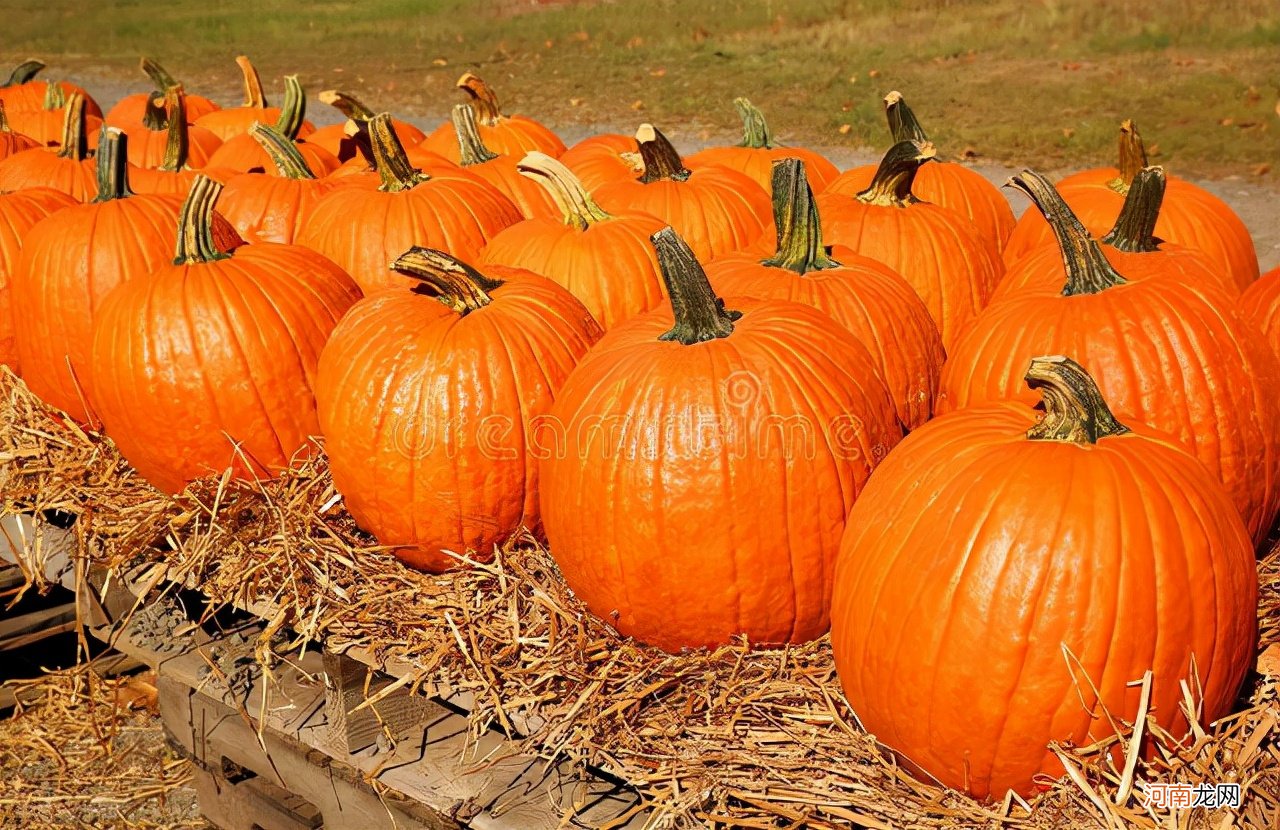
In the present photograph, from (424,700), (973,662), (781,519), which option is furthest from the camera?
(424,700)

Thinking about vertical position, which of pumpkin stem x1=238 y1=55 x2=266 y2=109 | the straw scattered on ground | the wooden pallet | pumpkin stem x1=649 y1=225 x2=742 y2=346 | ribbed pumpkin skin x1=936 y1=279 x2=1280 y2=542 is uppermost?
pumpkin stem x1=238 y1=55 x2=266 y2=109

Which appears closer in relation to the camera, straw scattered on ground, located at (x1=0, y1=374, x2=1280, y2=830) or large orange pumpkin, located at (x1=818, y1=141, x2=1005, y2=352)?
straw scattered on ground, located at (x1=0, y1=374, x2=1280, y2=830)

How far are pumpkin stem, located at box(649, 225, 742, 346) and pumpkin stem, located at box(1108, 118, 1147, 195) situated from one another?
5.78 feet

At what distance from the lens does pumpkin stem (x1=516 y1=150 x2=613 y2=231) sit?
3338 mm

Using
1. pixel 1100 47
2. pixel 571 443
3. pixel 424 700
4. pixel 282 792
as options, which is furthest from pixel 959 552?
pixel 1100 47

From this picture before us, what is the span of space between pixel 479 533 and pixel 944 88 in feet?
33.8

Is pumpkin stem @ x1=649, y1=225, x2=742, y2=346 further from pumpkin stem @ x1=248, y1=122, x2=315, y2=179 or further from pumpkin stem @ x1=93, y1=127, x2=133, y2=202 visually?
pumpkin stem @ x1=248, y1=122, x2=315, y2=179

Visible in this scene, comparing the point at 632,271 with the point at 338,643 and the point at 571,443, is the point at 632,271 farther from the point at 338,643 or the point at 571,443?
the point at 338,643

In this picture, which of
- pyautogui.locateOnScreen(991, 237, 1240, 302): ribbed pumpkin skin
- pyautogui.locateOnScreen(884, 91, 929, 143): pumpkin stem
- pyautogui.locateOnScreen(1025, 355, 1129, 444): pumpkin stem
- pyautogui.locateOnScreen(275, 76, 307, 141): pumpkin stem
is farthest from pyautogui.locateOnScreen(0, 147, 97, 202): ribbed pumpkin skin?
pyautogui.locateOnScreen(1025, 355, 1129, 444): pumpkin stem

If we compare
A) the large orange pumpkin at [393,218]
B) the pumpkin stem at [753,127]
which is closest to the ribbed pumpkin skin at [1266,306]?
the pumpkin stem at [753,127]

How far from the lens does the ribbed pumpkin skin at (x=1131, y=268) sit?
2723 millimetres

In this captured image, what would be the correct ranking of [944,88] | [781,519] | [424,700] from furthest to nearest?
[944,88], [424,700], [781,519]

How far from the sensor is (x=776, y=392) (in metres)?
2.37

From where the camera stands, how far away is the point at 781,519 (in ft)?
7.79
